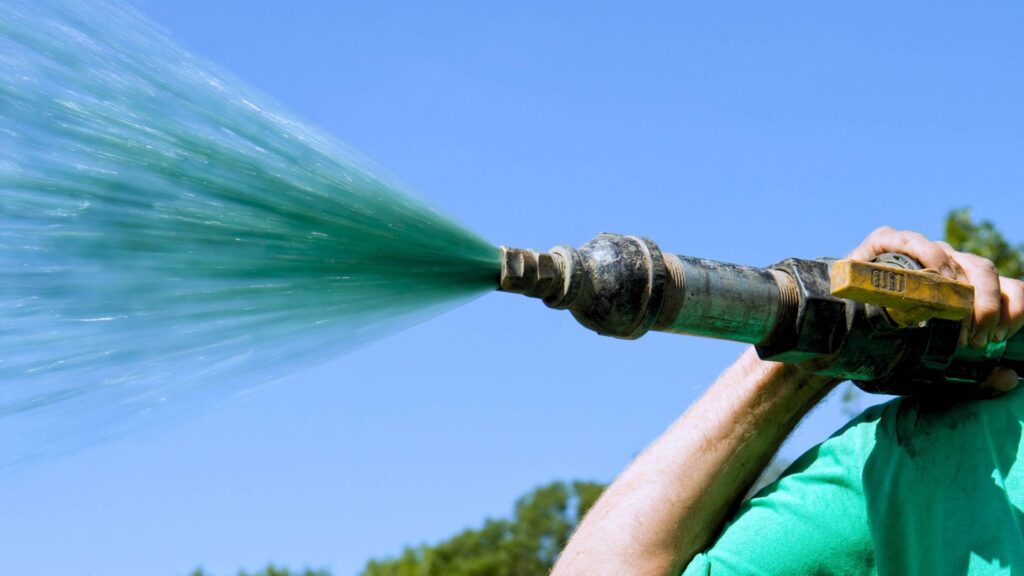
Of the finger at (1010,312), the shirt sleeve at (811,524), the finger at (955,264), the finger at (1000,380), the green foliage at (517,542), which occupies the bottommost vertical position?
the green foliage at (517,542)

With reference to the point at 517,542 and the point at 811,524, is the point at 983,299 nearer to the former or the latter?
the point at 811,524

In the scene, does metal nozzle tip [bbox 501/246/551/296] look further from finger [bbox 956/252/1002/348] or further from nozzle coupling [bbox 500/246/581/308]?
finger [bbox 956/252/1002/348]

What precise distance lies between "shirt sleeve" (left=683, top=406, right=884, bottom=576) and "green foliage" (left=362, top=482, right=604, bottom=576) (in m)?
22.6

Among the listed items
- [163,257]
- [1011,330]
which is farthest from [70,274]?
[1011,330]

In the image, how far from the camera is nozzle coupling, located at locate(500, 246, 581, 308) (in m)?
1.77

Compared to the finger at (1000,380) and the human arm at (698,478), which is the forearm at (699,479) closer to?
the human arm at (698,478)

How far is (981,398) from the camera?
2.37 m

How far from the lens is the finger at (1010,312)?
216 centimetres

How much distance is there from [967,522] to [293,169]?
1403mm

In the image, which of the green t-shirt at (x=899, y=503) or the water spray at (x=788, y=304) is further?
the green t-shirt at (x=899, y=503)

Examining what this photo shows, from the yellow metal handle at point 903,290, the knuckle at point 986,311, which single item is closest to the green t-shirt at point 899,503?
the knuckle at point 986,311

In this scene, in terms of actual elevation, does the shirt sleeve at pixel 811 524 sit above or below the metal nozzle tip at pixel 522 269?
below

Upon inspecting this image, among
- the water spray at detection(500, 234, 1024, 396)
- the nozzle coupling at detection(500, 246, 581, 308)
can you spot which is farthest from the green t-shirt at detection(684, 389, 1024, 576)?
the nozzle coupling at detection(500, 246, 581, 308)

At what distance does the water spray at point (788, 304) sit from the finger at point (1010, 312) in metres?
0.05
